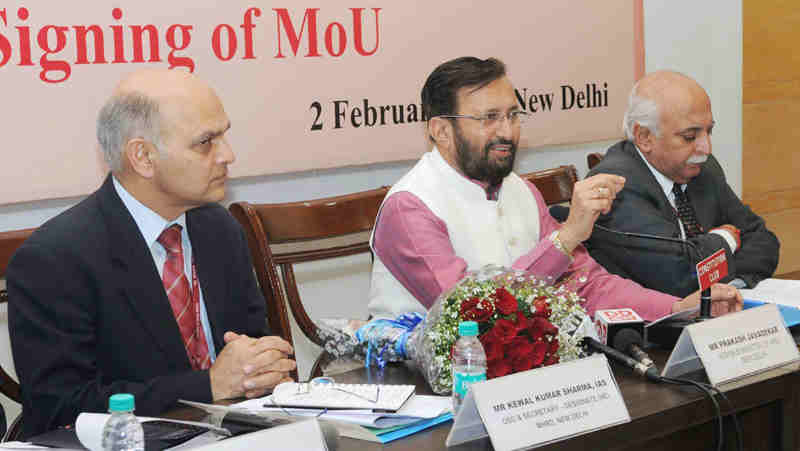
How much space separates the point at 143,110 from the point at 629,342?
3.62 ft

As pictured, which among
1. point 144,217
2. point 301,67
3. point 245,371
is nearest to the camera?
point 245,371

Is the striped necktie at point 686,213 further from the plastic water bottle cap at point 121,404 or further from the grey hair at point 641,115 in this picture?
the plastic water bottle cap at point 121,404

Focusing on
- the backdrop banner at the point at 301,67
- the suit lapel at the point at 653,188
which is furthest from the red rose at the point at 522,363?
the backdrop banner at the point at 301,67

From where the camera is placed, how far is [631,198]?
279 centimetres

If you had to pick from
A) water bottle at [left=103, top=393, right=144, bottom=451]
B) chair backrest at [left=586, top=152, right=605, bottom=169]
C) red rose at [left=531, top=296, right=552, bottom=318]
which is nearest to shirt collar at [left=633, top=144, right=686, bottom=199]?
chair backrest at [left=586, top=152, right=605, bottom=169]

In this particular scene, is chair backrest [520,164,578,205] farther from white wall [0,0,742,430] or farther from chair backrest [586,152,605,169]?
white wall [0,0,742,430]

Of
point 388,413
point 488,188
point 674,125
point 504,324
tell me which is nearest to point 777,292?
point 674,125

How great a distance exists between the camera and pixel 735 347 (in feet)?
6.18

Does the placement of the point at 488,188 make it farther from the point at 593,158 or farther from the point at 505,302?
the point at 593,158

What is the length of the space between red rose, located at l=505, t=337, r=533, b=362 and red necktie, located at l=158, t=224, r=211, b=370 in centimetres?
76

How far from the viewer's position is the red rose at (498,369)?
1.66m

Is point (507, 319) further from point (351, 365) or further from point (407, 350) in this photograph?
point (351, 365)

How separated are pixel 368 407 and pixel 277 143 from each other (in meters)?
1.57

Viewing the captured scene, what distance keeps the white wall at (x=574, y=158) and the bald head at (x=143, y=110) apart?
74 centimetres
